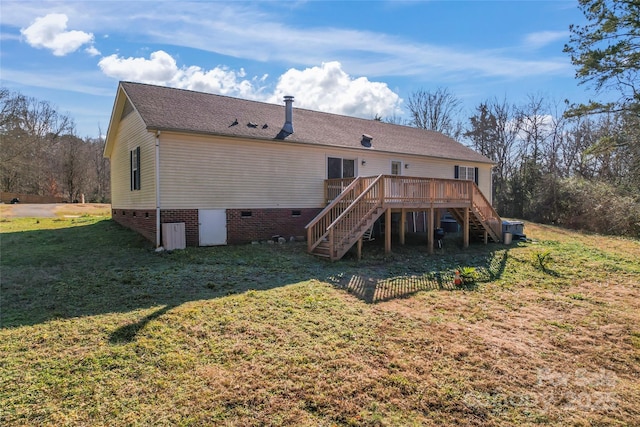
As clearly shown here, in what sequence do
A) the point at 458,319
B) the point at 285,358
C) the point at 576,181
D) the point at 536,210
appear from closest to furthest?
the point at 285,358
the point at 458,319
the point at 576,181
the point at 536,210

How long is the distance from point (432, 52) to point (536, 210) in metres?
15.3

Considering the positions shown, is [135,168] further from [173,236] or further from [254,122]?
[254,122]

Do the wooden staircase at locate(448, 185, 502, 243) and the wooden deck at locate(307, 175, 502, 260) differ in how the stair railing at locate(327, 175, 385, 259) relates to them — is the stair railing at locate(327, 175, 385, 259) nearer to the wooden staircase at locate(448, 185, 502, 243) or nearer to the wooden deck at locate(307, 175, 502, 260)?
the wooden deck at locate(307, 175, 502, 260)

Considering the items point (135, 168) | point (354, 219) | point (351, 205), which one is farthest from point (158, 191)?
point (354, 219)

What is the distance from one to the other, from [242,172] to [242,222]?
5.43 ft

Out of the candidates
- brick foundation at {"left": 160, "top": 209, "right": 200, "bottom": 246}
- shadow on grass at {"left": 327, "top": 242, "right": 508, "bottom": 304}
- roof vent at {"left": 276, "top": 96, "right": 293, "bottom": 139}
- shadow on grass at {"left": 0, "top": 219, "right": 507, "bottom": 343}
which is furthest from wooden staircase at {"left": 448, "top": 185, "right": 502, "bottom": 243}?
brick foundation at {"left": 160, "top": 209, "right": 200, "bottom": 246}

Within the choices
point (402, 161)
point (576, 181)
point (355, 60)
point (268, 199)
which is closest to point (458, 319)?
point (268, 199)

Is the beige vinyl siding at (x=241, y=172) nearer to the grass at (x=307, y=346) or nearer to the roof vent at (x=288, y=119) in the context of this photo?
the roof vent at (x=288, y=119)

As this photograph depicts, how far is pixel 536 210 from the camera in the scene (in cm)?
2405

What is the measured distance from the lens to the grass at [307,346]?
11.7 ft

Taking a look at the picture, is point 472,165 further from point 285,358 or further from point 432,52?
point 285,358

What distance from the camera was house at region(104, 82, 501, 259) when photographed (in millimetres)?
10898

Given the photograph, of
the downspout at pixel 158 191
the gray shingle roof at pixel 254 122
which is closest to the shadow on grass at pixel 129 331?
the downspout at pixel 158 191

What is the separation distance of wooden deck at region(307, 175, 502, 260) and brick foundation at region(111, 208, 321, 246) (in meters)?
1.19
